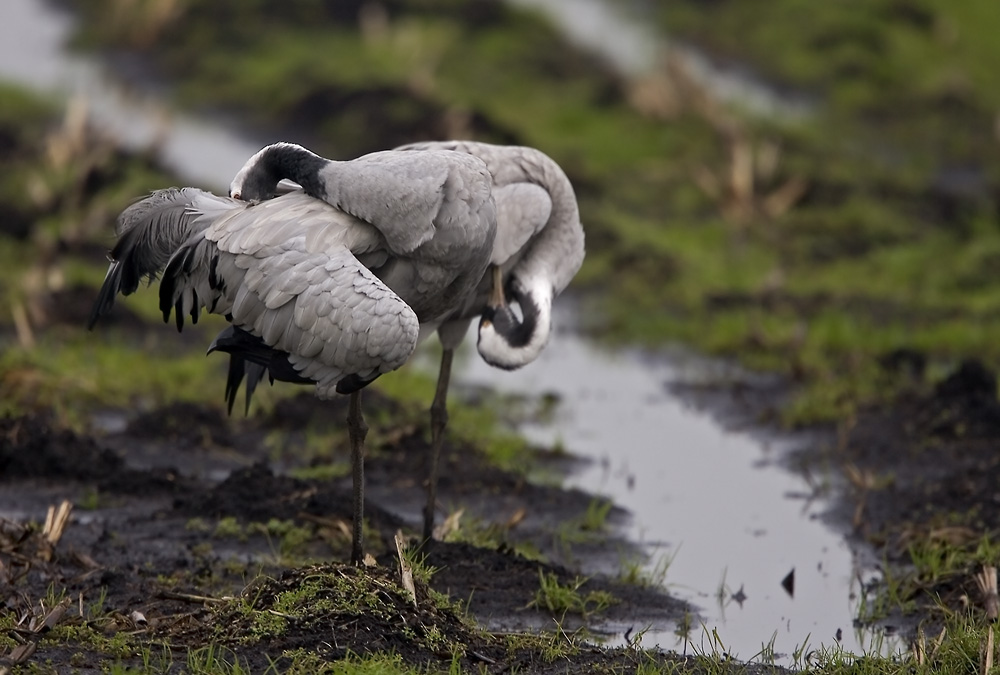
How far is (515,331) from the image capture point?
603 centimetres

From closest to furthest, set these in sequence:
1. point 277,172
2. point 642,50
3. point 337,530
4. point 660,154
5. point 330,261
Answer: point 330,261 < point 277,172 < point 337,530 < point 660,154 < point 642,50

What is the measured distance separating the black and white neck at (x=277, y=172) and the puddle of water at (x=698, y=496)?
6.94 feet

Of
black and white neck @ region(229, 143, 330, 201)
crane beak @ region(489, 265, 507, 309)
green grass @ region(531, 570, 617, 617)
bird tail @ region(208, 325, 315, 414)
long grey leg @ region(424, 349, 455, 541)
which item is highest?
black and white neck @ region(229, 143, 330, 201)

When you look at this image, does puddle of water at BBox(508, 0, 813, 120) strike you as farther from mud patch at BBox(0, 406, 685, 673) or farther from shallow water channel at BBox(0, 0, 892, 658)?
mud patch at BBox(0, 406, 685, 673)

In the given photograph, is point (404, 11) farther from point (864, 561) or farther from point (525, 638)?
point (525, 638)

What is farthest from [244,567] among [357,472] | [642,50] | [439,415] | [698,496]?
[642,50]

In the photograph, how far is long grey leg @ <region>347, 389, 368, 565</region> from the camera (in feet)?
18.3

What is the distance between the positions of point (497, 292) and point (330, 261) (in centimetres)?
121

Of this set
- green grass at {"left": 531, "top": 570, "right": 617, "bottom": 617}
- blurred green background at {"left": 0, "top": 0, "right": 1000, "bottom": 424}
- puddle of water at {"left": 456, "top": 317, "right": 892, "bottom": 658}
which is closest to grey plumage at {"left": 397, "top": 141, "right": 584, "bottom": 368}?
green grass at {"left": 531, "top": 570, "right": 617, "bottom": 617}

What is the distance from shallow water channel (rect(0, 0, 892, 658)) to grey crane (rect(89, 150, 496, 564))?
1.55m

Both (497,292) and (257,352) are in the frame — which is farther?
(497,292)

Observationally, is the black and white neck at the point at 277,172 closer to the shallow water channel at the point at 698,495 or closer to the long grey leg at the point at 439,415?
the long grey leg at the point at 439,415

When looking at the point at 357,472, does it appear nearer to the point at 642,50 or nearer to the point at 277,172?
the point at 277,172

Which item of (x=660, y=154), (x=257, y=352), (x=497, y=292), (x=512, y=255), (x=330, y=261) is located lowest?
(x=660, y=154)
